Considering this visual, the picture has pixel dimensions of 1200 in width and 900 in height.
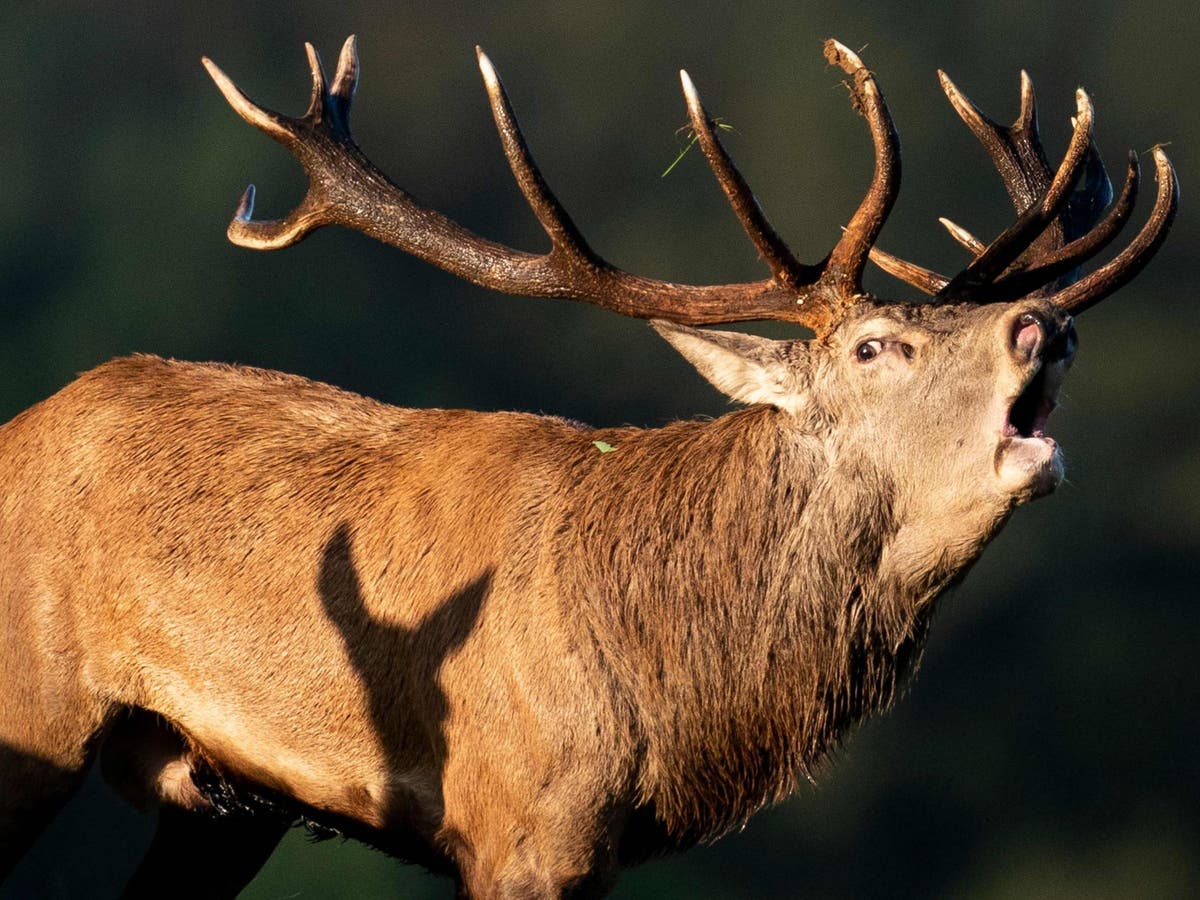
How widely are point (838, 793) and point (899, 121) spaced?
2.08 meters

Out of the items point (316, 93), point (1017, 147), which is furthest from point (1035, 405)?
point (316, 93)

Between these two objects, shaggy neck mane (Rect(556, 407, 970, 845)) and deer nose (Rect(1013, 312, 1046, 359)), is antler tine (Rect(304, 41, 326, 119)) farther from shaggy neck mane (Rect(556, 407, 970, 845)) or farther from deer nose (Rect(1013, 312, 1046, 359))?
deer nose (Rect(1013, 312, 1046, 359))

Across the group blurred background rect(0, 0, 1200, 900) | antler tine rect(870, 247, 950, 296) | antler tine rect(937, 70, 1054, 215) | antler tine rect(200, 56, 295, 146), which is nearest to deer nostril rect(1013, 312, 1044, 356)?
antler tine rect(870, 247, 950, 296)

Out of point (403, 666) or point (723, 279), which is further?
point (723, 279)

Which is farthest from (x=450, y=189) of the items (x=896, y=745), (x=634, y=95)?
(x=896, y=745)

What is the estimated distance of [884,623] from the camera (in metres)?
3.13

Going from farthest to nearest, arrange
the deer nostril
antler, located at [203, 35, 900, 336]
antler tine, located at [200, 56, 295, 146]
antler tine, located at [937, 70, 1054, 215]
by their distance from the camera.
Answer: antler tine, located at [937, 70, 1054, 215], antler tine, located at [200, 56, 295, 146], antler, located at [203, 35, 900, 336], the deer nostril

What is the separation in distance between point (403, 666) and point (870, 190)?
1210 mm

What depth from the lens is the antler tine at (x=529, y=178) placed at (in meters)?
3.22

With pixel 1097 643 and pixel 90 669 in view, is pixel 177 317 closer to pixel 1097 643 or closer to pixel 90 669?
pixel 90 669

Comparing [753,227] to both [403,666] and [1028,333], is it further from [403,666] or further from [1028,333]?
[403,666]

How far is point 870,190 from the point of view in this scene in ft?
10.4

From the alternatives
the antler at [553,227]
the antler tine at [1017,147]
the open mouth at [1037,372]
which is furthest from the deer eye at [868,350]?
the antler tine at [1017,147]

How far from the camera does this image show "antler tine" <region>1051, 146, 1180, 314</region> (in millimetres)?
3330
